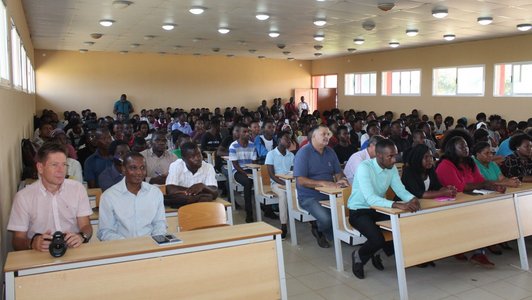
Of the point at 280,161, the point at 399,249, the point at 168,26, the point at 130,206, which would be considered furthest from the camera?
the point at 168,26

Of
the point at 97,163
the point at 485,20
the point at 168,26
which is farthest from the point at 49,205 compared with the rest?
the point at 485,20

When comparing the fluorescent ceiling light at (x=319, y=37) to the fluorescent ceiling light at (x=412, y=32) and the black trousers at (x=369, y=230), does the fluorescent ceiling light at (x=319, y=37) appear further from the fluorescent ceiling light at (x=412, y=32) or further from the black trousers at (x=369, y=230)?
the black trousers at (x=369, y=230)

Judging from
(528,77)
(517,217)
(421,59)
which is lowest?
(517,217)

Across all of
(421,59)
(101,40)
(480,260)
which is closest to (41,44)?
(101,40)

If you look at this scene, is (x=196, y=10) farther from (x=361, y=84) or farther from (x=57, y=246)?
(x=361, y=84)

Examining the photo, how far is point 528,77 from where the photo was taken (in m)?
11.6

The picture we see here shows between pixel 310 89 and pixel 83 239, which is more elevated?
pixel 310 89

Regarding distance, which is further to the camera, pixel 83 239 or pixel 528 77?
pixel 528 77

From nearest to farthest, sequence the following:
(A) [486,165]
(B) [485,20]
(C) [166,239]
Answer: (C) [166,239] → (A) [486,165] → (B) [485,20]

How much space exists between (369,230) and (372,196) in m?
0.33

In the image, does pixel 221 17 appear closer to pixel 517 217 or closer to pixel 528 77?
pixel 517 217

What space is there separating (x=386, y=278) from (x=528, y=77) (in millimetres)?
9631

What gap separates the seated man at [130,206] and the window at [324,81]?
641 inches

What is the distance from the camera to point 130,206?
3297 mm
